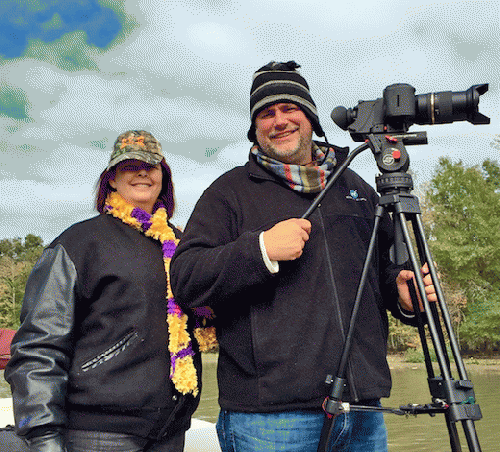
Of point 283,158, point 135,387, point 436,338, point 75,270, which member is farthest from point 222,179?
point 436,338

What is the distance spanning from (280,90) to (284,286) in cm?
66

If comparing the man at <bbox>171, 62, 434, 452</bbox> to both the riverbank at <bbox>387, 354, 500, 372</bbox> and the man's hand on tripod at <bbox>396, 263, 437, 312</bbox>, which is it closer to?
the man's hand on tripod at <bbox>396, 263, 437, 312</bbox>

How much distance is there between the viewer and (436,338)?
5.00ft

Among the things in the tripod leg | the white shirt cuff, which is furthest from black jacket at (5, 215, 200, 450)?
the tripod leg

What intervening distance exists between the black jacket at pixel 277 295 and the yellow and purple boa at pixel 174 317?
0.11 m

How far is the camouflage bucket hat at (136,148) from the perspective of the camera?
2105 mm

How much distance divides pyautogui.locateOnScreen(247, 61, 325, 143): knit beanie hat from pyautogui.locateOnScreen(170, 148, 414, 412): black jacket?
207 mm

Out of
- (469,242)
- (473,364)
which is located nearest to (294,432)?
(473,364)

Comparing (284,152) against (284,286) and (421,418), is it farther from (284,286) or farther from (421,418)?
(421,418)

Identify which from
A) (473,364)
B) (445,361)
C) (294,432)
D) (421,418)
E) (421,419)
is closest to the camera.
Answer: (445,361)

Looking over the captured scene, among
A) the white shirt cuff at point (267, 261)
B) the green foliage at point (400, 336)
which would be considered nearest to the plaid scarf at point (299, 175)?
the white shirt cuff at point (267, 261)

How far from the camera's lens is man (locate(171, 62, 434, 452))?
165 centimetres

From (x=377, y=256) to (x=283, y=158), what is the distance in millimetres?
472

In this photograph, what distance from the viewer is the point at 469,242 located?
838 inches
